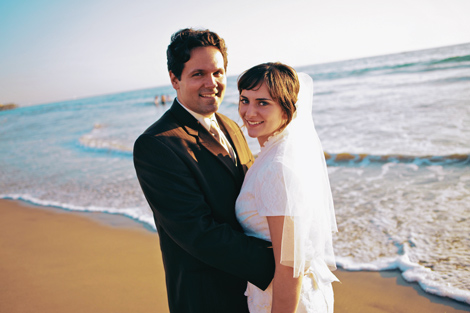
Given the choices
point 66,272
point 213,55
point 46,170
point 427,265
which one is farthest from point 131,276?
point 46,170

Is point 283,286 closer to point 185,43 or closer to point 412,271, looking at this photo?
point 185,43

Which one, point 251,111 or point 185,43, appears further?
point 185,43

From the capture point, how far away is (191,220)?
5.60 feet

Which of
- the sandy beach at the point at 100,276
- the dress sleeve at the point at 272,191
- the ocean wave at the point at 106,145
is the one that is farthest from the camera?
the ocean wave at the point at 106,145

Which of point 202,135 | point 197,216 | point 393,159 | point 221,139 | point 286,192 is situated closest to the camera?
point 286,192

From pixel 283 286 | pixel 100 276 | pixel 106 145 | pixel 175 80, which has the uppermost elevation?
pixel 175 80

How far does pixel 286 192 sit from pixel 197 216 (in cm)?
49

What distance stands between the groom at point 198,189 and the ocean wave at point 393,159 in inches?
251

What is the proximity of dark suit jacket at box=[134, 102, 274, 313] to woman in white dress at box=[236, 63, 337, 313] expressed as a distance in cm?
12

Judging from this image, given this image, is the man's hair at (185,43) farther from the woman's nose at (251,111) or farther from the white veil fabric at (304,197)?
the white veil fabric at (304,197)

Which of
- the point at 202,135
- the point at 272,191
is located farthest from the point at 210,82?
the point at 272,191

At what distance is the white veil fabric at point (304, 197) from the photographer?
1624mm

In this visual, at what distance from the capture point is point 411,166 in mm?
7180

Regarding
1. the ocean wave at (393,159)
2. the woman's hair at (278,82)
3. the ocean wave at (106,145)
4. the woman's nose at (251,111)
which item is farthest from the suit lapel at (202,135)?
the ocean wave at (106,145)
